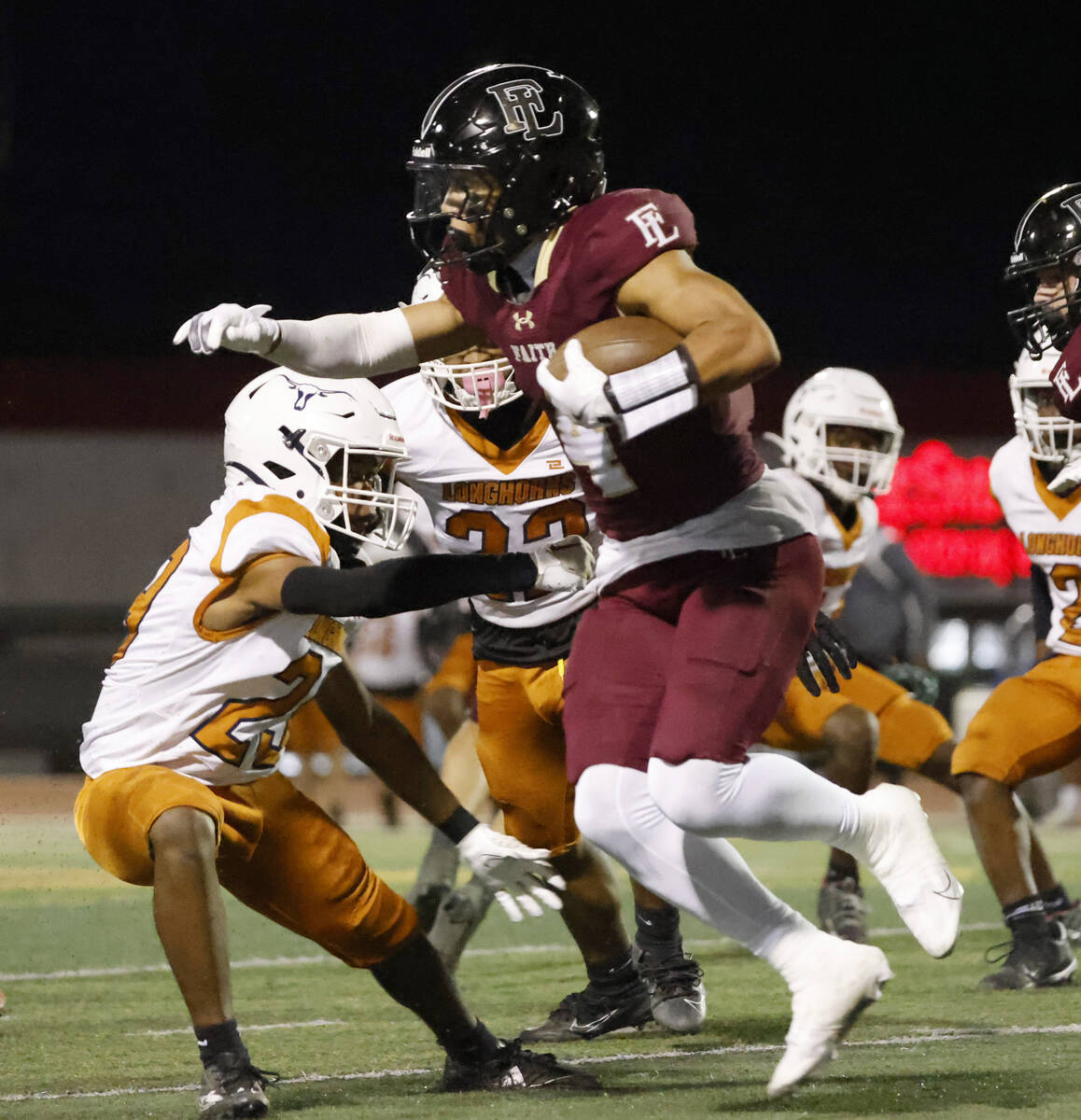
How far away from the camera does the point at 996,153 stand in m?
17.5

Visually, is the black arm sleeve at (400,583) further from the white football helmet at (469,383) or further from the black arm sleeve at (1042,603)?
the black arm sleeve at (1042,603)

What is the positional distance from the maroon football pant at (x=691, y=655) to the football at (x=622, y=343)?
40 cm

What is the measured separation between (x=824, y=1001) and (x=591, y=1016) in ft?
4.08

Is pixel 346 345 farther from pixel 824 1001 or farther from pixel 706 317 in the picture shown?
pixel 824 1001

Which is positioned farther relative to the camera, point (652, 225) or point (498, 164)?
point (498, 164)

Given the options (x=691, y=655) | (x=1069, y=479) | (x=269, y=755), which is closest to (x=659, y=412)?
(x=691, y=655)

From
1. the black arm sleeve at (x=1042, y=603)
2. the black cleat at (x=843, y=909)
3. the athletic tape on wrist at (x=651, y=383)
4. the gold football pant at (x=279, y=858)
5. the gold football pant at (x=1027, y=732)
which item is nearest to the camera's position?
the athletic tape on wrist at (x=651, y=383)

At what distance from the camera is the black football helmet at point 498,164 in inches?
119

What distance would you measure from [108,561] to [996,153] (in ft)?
31.4

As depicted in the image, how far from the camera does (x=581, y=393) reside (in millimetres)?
2611

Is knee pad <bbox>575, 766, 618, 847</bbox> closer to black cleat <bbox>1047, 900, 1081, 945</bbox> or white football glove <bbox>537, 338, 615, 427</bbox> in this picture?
white football glove <bbox>537, 338, 615, 427</bbox>

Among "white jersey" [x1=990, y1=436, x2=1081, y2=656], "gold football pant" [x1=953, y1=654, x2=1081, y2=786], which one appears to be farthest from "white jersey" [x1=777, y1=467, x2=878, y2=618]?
"gold football pant" [x1=953, y1=654, x2=1081, y2=786]

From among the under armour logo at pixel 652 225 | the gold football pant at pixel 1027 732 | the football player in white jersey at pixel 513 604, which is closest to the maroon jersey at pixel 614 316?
the under armour logo at pixel 652 225

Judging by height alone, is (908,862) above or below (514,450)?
below
